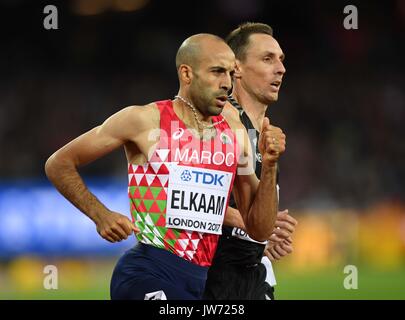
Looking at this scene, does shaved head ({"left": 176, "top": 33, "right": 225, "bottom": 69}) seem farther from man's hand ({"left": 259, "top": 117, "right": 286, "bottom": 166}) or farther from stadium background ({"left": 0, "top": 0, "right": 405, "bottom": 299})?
stadium background ({"left": 0, "top": 0, "right": 405, "bottom": 299})

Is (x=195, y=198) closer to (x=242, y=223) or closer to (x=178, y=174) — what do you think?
(x=178, y=174)

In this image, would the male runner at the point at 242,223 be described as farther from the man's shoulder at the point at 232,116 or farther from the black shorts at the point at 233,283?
the man's shoulder at the point at 232,116

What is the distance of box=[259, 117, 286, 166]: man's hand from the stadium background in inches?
268

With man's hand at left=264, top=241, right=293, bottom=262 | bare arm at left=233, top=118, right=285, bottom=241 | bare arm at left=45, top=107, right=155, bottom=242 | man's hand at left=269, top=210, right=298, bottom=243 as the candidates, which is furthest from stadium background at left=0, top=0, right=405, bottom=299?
bare arm at left=45, top=107, right=155, bottom=242

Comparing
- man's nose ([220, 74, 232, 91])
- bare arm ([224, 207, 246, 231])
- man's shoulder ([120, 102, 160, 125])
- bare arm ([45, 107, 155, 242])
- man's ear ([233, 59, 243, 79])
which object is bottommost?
bare arm ([224, 207, 246, 231])

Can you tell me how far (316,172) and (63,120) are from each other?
485 cm

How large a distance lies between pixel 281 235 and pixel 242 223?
509 mm

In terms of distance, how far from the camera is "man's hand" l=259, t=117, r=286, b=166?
521cm

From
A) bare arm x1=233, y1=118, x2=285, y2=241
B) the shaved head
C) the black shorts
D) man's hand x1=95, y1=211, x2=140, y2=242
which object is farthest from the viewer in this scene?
the black shorts

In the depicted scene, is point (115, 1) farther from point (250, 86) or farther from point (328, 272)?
point (250, 86)

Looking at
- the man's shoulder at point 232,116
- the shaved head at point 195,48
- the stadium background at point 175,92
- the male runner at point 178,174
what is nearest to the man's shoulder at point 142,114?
the male runner at point 178,174

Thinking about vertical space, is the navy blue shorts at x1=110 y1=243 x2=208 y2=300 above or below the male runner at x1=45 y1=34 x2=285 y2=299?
below

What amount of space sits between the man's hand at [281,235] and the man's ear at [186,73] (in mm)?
1483

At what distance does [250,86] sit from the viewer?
270 inches
